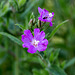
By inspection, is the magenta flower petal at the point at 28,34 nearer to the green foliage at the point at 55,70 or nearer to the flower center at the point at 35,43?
the flower center at the point at 35,43

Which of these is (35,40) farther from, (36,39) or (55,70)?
(55,70)

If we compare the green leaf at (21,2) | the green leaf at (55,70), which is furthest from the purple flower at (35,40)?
the green leaf at (21,2)

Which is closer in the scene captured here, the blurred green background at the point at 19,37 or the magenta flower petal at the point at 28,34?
the magenta flower petal at the point at 28,34

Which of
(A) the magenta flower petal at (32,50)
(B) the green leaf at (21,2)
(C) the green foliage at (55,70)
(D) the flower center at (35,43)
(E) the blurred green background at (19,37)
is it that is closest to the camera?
(A) the magenta flower petal at (32,50)

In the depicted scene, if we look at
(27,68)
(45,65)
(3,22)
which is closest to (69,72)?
(27,68)

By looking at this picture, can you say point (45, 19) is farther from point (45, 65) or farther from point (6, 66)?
point (6, 66)

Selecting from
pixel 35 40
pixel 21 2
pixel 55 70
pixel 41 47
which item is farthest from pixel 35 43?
pixel 21 2
